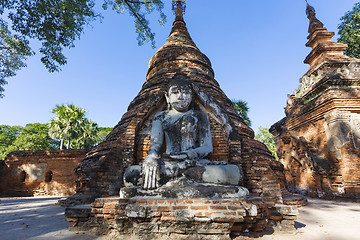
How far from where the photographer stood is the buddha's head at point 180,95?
158 inches

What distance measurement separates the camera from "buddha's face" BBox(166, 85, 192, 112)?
158 inches

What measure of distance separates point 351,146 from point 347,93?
216 centimetres

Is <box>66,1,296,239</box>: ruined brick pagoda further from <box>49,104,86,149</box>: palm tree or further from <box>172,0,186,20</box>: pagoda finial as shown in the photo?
<box>49,104,86,149</box>: palm tree

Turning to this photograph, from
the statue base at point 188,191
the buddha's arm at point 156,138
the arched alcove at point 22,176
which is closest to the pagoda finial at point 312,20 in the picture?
the buddha's arm at point 156,138

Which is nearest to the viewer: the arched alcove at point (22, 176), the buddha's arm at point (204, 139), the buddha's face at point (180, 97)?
the buddha's arm at point (204, 139)

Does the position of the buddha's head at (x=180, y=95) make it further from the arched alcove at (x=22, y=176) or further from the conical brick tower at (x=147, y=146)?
the arched alcove at (x=22, y=176)

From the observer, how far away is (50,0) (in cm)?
571

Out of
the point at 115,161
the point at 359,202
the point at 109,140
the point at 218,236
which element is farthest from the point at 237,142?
the point at 359,202

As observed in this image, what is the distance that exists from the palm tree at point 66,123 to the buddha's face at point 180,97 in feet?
58.0

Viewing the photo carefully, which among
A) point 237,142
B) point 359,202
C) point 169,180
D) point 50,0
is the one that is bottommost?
point 359,202

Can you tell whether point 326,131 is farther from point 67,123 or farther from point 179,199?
point 67,123

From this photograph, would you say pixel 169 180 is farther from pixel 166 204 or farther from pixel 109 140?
pixel 109 140

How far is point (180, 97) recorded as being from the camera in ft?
13.1

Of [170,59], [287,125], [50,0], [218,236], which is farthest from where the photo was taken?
[287,125]
